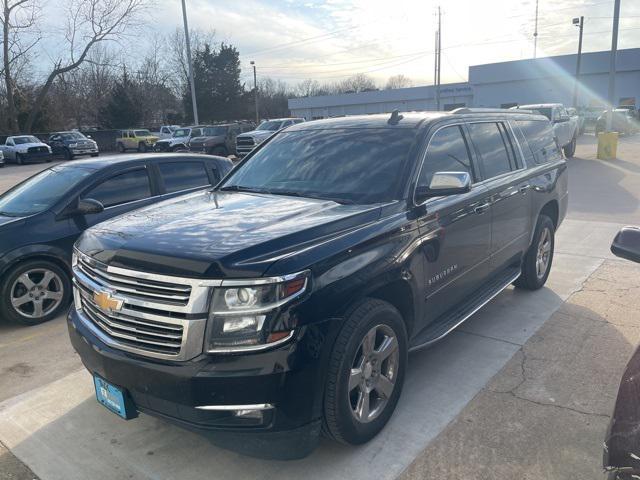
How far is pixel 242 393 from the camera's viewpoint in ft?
8.11

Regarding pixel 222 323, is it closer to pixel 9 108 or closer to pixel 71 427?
pixel 71 427

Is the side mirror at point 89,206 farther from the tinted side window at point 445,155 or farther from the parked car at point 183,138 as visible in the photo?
the parked car at point 183,138

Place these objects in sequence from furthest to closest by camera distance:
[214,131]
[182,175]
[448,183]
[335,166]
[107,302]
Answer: [214,131], [182,175], [335,166], [448,183], [107,302]

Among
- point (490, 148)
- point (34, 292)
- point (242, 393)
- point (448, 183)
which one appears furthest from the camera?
point (34, 292)

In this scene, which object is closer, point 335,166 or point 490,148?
point 335,166

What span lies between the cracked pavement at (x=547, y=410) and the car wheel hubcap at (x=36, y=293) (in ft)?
13.7

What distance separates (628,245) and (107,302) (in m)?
2.66

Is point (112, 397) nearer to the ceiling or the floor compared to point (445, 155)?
nearer to the floor

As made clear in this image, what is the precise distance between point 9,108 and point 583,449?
49943mm

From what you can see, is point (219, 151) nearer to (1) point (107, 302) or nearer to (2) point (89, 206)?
(2) point (89, 206)

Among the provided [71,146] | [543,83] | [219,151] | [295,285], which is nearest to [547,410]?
[295,285]

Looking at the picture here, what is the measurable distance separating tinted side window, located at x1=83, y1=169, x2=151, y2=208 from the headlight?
12.7ft

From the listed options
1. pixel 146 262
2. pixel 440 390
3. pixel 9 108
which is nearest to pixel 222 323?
pixel 146 262

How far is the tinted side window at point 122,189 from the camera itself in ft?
19.1
